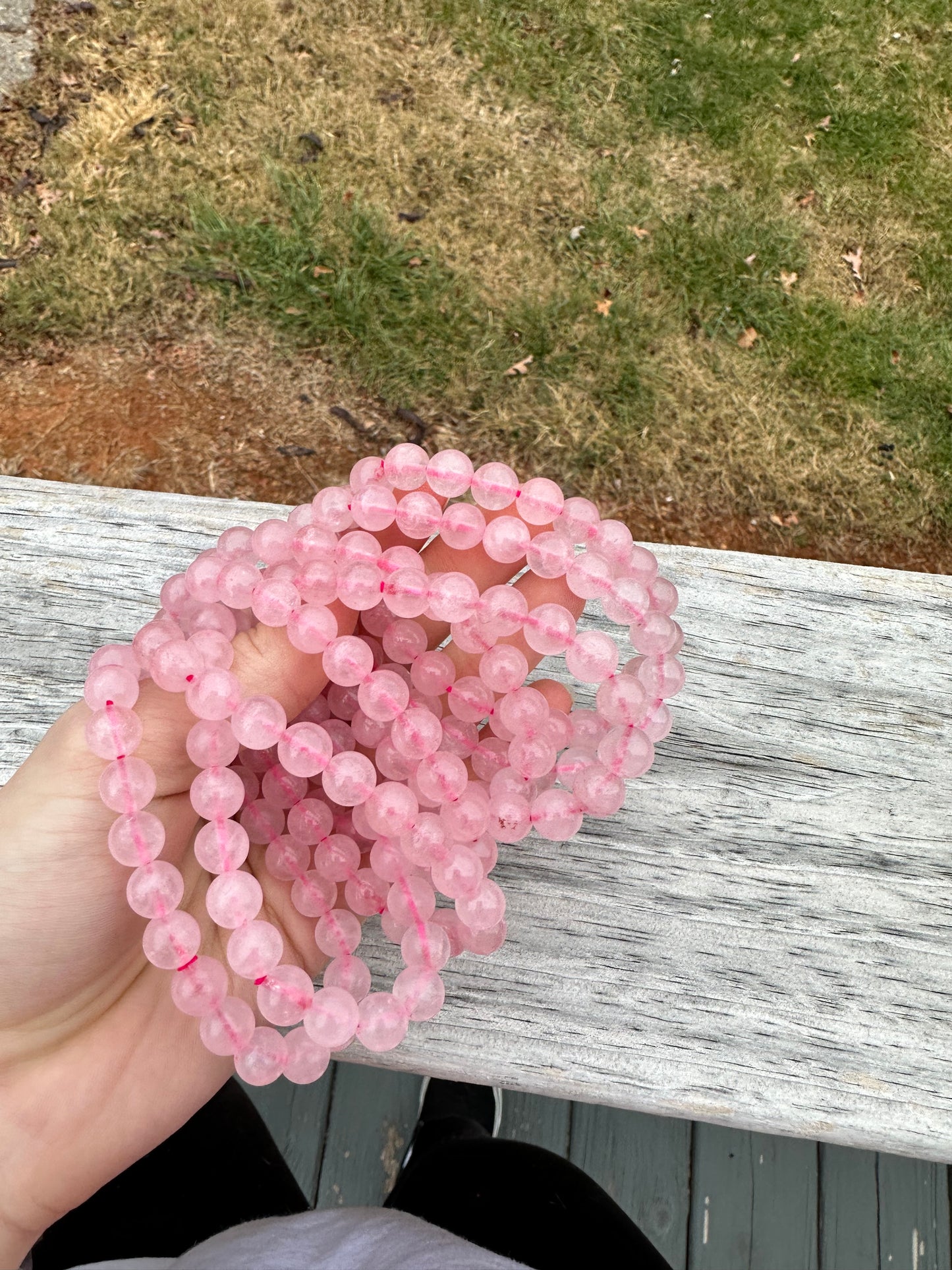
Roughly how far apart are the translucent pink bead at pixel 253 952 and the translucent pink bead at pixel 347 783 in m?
0.21

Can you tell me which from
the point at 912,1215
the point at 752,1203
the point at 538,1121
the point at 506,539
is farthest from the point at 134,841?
the point at 912,1215

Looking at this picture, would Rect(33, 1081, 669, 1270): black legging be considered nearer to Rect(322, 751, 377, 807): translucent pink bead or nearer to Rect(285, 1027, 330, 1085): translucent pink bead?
Rect(285, 1027, 330, 1085): translucent pink bead

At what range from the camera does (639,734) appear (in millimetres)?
1488

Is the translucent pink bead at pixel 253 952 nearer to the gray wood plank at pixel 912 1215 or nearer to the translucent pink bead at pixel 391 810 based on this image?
the translucent pink bead at pixel 391 810

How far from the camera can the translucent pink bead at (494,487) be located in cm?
158

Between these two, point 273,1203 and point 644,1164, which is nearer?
point 273,1203

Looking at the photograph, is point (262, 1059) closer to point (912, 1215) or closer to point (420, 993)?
point (420, 993)

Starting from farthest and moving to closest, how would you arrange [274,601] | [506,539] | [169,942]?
[506,539] < [274,601] < [169,942]

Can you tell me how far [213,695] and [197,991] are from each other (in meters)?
0.41

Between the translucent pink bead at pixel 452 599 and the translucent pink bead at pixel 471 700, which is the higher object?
the translucent pink bead at pixel 452 599

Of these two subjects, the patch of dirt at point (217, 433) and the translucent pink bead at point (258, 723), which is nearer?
the translucent pink bead at point (258, 723)

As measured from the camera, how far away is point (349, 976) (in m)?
1.43

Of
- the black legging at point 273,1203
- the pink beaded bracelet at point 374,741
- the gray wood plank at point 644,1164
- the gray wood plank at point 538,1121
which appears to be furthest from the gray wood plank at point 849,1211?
the pink beaded bracelet at point 374,741

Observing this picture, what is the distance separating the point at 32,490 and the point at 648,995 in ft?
4.60
